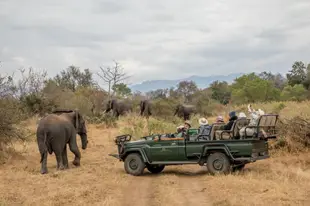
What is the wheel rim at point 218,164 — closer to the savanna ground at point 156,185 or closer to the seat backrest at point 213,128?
the savanna ground at point 156,185

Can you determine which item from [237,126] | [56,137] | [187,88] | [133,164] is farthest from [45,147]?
[187,88]

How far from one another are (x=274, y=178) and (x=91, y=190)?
4663 mm

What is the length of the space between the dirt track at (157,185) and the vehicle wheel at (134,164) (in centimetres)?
35

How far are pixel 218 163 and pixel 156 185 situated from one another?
2.07 meters

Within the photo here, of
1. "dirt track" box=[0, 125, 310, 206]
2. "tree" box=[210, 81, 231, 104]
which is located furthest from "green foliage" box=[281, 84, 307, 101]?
"dirt track" box=[0, 125, 310, 206]

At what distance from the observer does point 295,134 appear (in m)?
16.8

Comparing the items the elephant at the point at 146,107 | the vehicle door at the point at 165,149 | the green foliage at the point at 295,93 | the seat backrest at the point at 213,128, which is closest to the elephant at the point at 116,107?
the elephant at the point at 146,107

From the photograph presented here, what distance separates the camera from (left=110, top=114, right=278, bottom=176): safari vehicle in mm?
12820

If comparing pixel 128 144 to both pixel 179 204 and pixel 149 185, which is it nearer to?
pixel 149 185

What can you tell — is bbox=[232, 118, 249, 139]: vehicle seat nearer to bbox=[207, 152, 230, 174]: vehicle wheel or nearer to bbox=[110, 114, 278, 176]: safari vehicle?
bbox=[110, 114, 278, 176]: safari vehicle

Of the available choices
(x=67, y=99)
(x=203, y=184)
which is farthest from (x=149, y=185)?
(x=67, y=99)

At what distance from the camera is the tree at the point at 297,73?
59.6 meters

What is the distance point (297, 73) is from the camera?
61.4 metres

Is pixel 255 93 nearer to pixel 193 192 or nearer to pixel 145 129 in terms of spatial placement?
pixel 145 129
